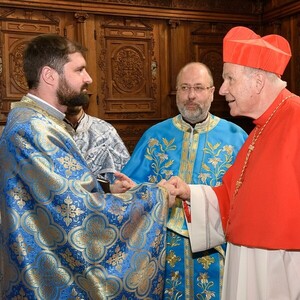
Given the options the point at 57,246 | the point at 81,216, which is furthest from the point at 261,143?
the point at 57,246

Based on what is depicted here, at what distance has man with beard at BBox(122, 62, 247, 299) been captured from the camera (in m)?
3.22

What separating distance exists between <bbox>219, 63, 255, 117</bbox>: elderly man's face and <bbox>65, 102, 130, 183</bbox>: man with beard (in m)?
1.79

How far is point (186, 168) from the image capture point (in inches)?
130

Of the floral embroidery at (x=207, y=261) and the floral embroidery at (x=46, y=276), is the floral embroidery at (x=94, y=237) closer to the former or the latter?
the floral embroidery at (x=46, y=276)

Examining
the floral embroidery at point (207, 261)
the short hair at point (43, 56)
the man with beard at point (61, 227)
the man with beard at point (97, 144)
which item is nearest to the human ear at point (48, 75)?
the short hair at point (43, 56)

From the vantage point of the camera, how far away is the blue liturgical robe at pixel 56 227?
216 centimetres

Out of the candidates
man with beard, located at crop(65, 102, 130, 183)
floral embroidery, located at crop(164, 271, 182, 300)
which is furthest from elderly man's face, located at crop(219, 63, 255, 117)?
A: man with beard, located at crop(65, 102, 130, 183)

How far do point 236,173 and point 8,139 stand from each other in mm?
1049

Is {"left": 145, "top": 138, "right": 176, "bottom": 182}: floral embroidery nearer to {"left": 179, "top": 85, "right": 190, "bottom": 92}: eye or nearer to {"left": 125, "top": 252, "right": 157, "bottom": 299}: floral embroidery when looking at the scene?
{"left": 179, "top": 85, "right": 190, "bottom": 92}: eye

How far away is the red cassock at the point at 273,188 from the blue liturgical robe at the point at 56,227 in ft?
1.72

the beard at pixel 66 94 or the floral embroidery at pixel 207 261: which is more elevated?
the beard at pixel 66 94

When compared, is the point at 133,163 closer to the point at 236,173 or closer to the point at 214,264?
the point at 214,264

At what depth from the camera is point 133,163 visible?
→ 133 inches

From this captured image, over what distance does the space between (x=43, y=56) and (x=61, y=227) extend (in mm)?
860
